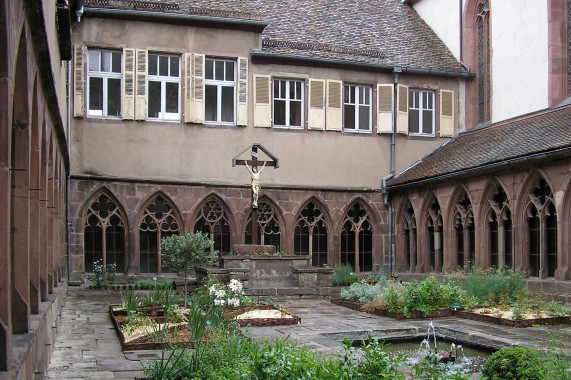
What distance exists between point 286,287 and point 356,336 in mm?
6050

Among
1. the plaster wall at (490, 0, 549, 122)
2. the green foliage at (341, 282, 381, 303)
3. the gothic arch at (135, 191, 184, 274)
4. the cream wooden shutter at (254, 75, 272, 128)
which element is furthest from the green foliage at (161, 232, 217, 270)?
the plaster wall at (490, 0, 549, 122)

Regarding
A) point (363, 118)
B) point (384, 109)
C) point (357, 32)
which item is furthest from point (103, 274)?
point (357, 32)

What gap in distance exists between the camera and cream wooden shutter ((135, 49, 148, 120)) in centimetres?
1752

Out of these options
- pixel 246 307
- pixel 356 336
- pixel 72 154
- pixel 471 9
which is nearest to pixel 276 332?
pixel 356 336

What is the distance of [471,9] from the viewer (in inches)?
795

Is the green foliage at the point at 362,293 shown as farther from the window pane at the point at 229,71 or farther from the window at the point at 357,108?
the window pane at the point at 229,71

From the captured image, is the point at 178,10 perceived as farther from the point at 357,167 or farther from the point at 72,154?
the point at 357,167

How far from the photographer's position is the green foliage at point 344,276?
17656 millimetres

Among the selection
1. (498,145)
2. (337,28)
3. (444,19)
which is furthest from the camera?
(444,19)

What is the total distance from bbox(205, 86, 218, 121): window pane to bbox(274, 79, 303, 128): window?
1.64 m

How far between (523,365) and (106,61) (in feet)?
46.6

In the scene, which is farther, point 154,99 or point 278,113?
point 278,113

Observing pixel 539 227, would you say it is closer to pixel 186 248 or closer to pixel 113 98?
pixel 186 248

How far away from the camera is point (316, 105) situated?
62.4ft
